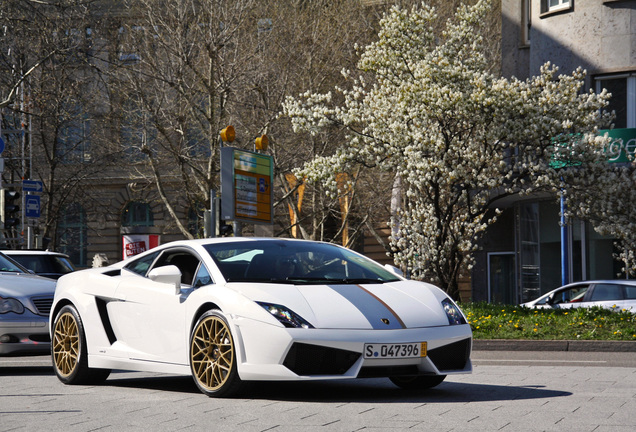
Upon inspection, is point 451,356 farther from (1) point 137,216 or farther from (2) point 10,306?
(1) point 137,216

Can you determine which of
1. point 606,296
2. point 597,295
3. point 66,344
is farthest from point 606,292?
point 66,344

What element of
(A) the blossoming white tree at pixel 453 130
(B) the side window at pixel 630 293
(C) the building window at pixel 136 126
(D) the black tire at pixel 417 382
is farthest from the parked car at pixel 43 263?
(C) the building window at pixel 136 126

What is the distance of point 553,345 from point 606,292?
682 centimetres

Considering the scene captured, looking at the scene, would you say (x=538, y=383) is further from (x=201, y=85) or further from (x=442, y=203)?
(x=201, y=85)

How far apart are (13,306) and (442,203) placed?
12.4m

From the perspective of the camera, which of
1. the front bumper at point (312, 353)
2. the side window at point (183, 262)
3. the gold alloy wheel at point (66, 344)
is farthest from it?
the gold alloy wheel at point (66, 344)

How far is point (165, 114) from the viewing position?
3266cm

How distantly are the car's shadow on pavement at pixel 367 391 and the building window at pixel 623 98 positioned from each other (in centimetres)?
2014

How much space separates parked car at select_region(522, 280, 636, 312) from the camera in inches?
837

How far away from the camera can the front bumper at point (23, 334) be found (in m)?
11.8

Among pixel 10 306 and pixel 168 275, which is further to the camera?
pixel 10 306

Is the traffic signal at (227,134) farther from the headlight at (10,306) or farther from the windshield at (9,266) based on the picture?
Result: the headlight at (10,306)

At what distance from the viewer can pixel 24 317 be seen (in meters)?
11.9

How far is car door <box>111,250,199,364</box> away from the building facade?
1924 cm
